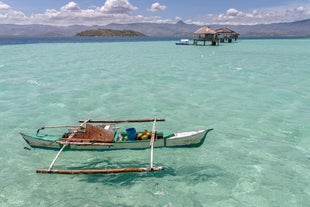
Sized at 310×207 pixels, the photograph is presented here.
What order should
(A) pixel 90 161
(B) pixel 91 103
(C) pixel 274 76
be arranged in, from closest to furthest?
1. (A) pixel 90 161
2. (B) pixel 91 103
3. (C) pixel 274 76

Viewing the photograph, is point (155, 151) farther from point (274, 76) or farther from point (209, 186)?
point (274, 76)

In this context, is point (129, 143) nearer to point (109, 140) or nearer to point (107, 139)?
point (109, 140)

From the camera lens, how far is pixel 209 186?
485 inches

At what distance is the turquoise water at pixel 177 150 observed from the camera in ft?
38.7

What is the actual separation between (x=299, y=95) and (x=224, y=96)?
7030 millimetres

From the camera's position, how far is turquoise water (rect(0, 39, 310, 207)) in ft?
38.7

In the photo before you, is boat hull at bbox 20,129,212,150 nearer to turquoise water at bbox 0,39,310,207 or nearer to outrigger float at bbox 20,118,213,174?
outrigger float at bbox 20,118,213,174

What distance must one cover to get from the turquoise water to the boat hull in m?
0.48

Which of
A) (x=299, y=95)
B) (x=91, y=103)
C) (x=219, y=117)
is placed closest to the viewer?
(x=219, y=117)

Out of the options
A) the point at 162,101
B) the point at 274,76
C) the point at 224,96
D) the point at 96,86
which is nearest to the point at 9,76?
the point at 96,86

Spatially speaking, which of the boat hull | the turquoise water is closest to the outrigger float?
the boat hull

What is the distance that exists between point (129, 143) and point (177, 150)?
2681 mm

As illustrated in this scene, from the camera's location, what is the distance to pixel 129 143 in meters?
14.5

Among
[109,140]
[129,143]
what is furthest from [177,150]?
[109,140]
